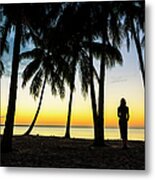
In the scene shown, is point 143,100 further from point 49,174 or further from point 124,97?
point 49,174

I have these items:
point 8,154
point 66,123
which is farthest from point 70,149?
point 8,154

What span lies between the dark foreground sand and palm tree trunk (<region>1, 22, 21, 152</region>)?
32 millimetres

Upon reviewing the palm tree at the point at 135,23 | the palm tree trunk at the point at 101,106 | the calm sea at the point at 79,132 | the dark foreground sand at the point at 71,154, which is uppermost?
the palm tree at the point at 135,23

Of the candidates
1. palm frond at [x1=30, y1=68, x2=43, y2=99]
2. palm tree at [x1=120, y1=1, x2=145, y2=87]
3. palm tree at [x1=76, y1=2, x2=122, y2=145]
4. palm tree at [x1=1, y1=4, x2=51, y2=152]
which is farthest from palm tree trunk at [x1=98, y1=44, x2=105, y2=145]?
palm tree at [x1=1, y1=4, x2=51, y2=152]

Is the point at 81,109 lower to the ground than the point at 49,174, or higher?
higher

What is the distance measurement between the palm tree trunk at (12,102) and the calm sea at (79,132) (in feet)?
0.09

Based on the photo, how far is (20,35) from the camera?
1.99 meters

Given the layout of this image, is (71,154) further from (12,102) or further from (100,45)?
(100,45)

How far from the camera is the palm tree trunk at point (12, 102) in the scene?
1.97 metres

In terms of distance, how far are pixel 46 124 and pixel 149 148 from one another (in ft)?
1.53

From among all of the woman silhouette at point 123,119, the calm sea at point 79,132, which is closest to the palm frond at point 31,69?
the calm sea at point 79,132

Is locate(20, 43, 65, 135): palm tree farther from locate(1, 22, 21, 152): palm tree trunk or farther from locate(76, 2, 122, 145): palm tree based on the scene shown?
locate(76, 2, 122, 145): palm tree

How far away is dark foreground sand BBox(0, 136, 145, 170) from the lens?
6.18 feet

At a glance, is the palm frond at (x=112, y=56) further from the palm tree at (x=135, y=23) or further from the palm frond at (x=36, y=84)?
the palm frond at (x=36, y=84)
